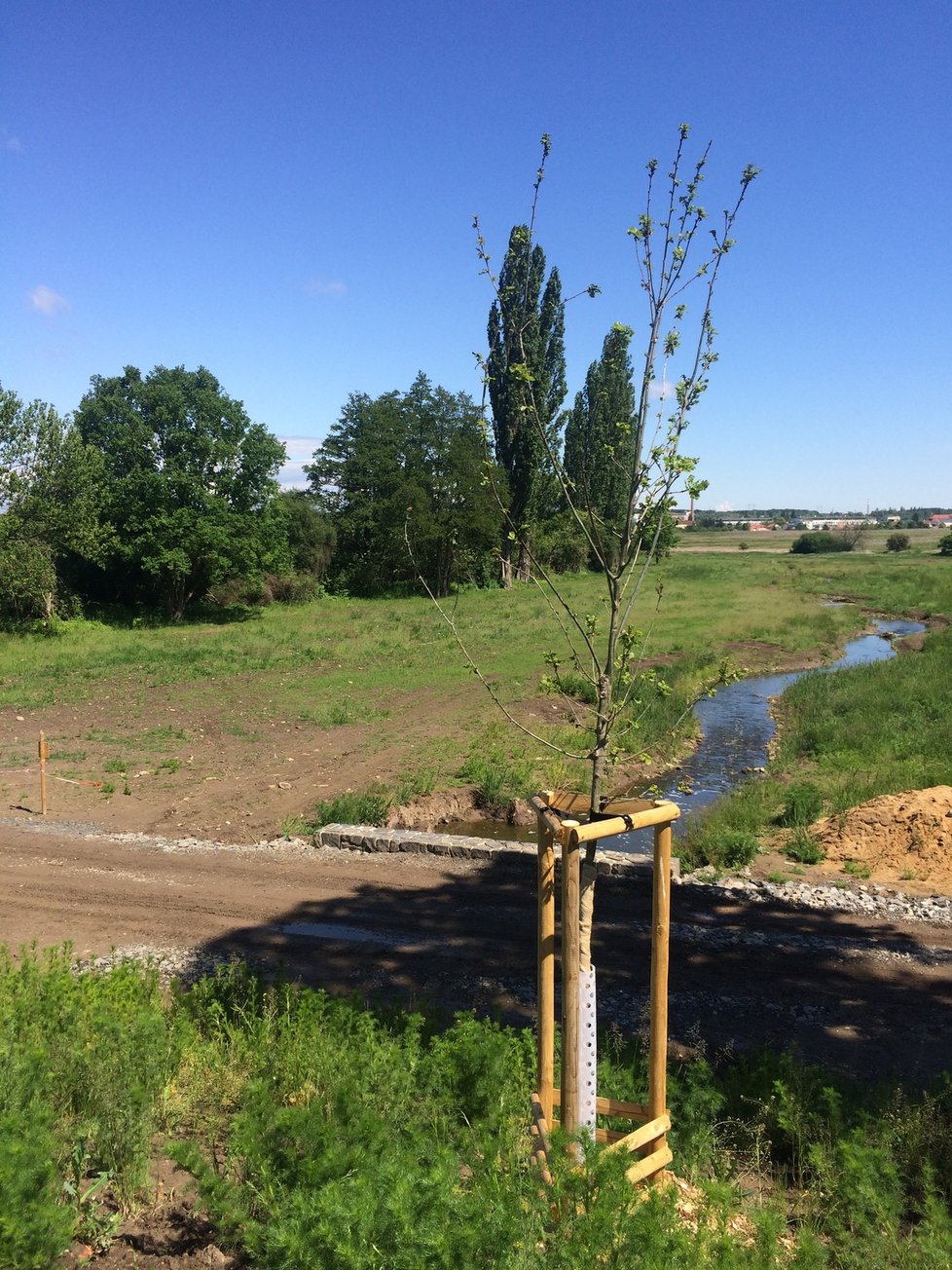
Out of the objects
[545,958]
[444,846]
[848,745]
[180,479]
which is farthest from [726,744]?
[180,479]

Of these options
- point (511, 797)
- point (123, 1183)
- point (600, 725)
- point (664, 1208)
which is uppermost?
point (600, 725)

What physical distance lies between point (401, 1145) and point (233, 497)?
33.5 meters

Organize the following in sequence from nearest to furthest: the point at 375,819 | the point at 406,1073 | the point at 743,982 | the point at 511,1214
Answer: the point at 511,1214, the point at 406,1073, the point at 743,982, the point at 375,819

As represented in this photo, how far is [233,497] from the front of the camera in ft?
115

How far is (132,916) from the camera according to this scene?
859 cm

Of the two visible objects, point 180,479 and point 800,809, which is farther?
point 180,479

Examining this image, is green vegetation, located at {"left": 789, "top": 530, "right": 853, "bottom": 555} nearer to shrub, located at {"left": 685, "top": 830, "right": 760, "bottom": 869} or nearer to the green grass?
the green grass

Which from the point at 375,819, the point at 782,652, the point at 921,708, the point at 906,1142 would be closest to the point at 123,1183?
the point at 906,1142

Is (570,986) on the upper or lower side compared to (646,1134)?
upper

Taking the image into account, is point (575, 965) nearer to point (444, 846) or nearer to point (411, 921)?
point (411, 921)

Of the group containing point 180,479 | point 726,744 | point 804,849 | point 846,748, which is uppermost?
point 180,479

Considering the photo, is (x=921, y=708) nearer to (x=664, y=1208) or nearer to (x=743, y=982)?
(x=743, y=982)

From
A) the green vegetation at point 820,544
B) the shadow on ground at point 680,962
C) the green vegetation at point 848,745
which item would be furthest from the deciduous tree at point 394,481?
the green vegetation at point 820,544

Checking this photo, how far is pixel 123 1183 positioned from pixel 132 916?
491 cm
